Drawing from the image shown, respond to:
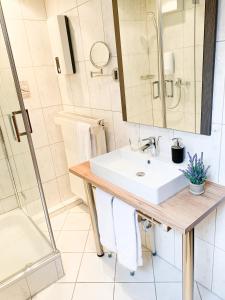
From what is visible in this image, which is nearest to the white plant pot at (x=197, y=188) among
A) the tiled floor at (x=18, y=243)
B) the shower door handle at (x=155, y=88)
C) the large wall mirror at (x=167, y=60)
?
the large wall mirror at (x=167, y=60)

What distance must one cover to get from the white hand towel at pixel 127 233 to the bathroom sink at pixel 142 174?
0.15m

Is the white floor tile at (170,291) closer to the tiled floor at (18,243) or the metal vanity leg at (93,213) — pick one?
the metal vanity leg at (93,213)

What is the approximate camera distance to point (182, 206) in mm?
1096

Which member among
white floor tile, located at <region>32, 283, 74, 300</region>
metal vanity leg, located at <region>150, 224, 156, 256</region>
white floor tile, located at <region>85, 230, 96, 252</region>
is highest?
metal vanity leg, located at <region>150, 224, 156, 256</region>

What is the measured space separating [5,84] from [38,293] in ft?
4.80

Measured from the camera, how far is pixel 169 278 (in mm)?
1638

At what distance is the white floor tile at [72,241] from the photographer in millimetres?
2011

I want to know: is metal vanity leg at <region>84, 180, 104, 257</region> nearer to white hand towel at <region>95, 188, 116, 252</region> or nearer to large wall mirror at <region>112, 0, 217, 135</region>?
white hand towel at <region>95, 188, 116, 252</region>

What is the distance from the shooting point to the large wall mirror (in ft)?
3.62

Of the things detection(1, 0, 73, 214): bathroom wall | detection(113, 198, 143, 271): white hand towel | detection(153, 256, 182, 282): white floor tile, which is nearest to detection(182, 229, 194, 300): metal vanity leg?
detection(113, 198, 143, 271): white hand towel

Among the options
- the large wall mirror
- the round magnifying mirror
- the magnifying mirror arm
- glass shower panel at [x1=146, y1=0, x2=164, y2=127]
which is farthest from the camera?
the magnifying mirror arm

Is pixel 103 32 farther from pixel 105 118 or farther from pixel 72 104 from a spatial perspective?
pixel 72 104

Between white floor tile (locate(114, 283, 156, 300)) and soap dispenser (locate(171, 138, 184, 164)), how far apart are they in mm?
879

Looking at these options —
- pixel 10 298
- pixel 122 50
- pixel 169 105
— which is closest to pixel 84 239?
pixel 10 298
